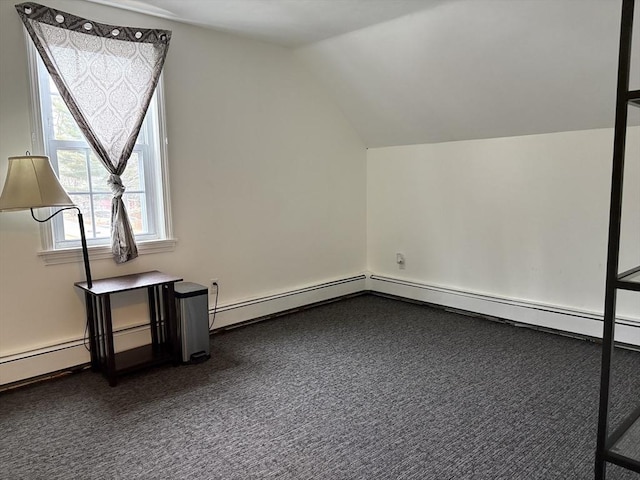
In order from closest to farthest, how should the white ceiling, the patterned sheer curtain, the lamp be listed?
the lamp
the patterned sheer curtain
the white ceiling

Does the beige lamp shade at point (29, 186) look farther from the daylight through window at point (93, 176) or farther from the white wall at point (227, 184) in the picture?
the daylight through window at point (93, 176)

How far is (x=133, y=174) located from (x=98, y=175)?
0.26 meters

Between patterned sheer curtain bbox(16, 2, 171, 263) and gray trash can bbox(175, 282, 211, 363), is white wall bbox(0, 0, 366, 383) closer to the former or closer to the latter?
patterned sheer curtain bbox(16, 2, 171, 263)

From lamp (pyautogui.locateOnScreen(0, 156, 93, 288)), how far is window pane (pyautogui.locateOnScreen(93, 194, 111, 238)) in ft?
1.63

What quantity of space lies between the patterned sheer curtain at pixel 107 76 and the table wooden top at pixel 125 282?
0.15 meters

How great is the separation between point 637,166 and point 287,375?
2.76 m

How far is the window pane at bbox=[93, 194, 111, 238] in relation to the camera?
3.22 m

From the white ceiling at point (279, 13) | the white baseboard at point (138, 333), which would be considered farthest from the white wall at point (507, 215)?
the white ceiling at point (279, 13)

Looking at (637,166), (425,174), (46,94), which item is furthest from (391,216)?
(46,94)

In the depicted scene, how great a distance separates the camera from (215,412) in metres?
2.56

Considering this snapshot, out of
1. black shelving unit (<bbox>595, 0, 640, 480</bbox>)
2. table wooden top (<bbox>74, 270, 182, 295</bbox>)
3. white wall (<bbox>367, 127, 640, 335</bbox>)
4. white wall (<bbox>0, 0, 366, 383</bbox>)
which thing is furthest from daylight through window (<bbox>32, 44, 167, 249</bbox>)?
black shelving unit (<bbox>595, 0, 640, 480</bbox>)

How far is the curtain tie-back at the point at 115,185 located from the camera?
124 inches

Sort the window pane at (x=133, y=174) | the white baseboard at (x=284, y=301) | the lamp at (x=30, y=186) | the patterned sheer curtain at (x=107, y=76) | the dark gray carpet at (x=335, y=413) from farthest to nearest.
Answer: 1. the white baseboard at (x=284, y=301)
2. the window pane at (x=133, y=174)
3. the patterned sheer curtain at (x=107, y=76)
4. the lamp at (x=30, y=186)
5. the dark gray carpet at (x=335, y=413)

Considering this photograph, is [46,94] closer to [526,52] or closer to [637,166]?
[526,52]
